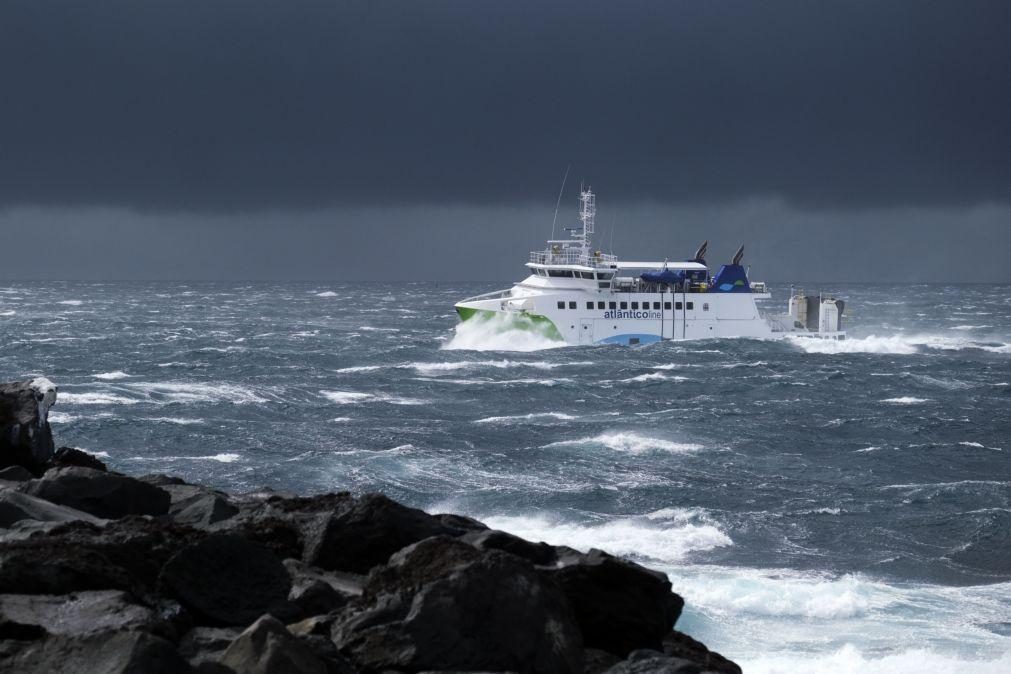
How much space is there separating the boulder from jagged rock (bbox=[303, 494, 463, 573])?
2905 mm

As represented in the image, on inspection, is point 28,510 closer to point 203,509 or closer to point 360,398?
point 203,509

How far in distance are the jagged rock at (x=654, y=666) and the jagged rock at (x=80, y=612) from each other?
308cm

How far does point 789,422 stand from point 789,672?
2658cm

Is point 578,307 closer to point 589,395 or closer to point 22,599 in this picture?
point 589,395

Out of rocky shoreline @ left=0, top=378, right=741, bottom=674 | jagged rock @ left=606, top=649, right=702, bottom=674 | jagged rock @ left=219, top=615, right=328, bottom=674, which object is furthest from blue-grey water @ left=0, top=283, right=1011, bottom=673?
jagged rock @ left=219, top=615, right=328, bottom=674

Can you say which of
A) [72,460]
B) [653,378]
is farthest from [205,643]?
[653,378]

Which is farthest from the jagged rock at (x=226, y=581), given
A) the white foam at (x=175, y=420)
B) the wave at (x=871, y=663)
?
the white foam at (x=175, y=420)

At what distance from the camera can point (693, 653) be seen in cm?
926

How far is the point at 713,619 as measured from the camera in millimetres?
19781

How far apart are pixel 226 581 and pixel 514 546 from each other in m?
2.41

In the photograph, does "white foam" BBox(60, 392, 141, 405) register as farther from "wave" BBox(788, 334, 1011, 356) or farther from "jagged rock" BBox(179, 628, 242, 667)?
"wave" BBox(788, 334, 1011, 356)

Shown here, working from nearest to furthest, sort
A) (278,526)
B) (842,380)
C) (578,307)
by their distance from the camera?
(278,526), (842,380), (578,307)

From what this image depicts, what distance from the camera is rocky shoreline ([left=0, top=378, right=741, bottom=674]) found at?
270 inches

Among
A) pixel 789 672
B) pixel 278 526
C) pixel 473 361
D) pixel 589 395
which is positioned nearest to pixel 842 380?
pixel 589 395
